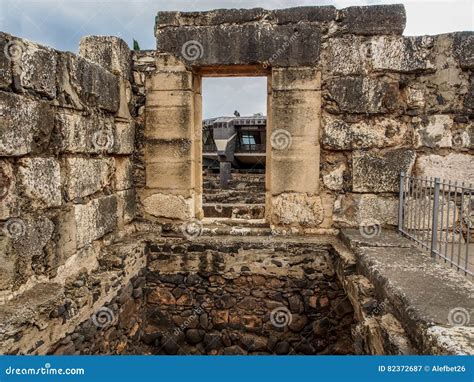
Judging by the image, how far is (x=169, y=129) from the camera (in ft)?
15.6

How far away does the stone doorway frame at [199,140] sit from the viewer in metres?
4.53

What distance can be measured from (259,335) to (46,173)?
118 inches

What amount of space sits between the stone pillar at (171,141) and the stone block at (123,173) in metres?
0.21

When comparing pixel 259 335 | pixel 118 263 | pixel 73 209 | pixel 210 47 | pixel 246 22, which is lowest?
pixel 259 335

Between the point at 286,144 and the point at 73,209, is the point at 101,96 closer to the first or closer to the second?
the point at 73,209

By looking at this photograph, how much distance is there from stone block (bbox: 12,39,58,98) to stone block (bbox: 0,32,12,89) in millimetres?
59

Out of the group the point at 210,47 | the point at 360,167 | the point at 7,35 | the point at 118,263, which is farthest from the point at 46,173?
the point at 360,167

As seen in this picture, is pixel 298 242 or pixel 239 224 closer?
pixel 298 242

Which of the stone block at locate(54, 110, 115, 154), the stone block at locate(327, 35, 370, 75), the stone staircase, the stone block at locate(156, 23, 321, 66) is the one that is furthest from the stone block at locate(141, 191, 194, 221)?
the stone block at locate(327, 35, 370, 75)

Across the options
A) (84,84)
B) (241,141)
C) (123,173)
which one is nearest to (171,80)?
(123,173)

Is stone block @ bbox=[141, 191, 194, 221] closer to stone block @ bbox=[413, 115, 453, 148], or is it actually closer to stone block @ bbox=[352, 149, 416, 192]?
stone block @ bbox=[352, 149, 416, 192]

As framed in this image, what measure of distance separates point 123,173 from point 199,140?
1.02 m

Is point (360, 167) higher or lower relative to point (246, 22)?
lower

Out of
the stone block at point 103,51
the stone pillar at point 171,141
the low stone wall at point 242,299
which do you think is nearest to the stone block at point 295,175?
the low stone wall at point 242,299
